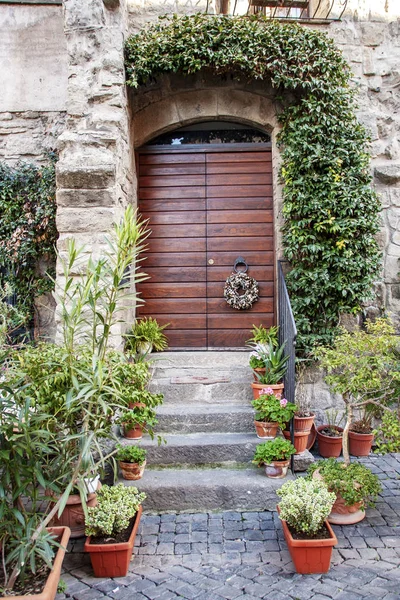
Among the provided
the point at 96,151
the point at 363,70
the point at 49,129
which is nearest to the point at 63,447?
the point at 96,151

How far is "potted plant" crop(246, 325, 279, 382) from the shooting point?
4238mm

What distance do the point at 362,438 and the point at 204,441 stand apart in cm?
147

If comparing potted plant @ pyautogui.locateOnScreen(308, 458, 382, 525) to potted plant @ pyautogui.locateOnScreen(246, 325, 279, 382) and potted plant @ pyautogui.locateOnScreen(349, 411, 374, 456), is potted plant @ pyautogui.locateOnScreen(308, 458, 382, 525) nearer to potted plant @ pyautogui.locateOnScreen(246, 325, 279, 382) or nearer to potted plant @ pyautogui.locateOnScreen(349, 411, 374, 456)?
potted plant @ pyautogui.locateOnScreen(349, 411, 374, 456)

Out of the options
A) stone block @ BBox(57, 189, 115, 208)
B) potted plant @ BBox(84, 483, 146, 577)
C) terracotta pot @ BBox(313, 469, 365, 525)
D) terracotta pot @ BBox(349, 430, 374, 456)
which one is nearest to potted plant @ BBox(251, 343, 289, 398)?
terracotta pot @ BBox(349, 430, 374, 456)

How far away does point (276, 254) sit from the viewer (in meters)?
4.82

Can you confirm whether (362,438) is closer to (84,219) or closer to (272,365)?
(272,365)

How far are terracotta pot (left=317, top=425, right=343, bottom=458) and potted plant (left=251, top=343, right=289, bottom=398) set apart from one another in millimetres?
551

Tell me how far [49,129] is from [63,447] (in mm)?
3738

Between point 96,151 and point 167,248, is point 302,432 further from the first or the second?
point 96,151

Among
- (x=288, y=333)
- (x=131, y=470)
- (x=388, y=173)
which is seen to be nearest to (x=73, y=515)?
(x=131, y=470)

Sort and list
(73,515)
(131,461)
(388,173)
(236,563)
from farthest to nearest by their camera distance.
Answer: (388,173)
(131,461)
(73,515)
(236,563)

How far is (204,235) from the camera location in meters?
4.99

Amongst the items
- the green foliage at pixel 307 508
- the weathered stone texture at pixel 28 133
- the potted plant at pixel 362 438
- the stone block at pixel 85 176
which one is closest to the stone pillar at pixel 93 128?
the stone block at pixel 85 176

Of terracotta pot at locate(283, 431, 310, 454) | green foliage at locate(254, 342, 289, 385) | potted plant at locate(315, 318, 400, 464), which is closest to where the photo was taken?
potted plant at locate(315, 318, 400, 464)
